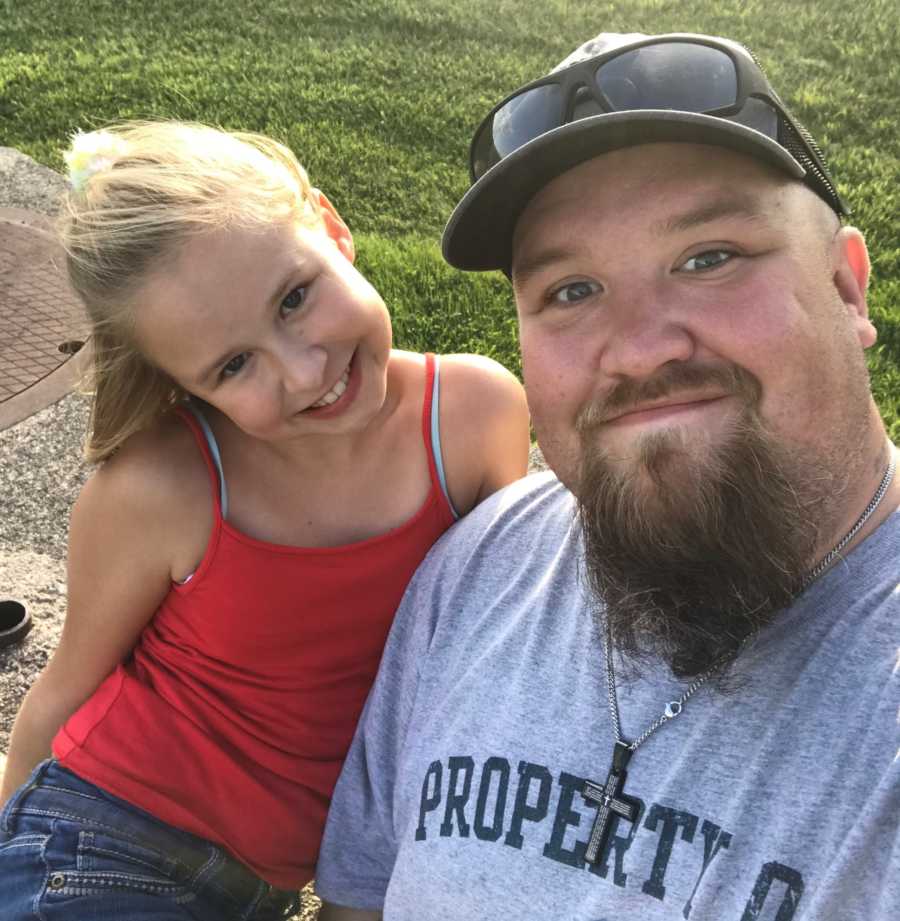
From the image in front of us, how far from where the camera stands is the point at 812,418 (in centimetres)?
157

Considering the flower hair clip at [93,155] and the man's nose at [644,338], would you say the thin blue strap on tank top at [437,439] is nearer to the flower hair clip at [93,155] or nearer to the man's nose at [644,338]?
the man's nose at [644,338]

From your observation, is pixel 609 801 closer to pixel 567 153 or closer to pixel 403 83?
pixel 567 153

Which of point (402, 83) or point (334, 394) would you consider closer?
point (334, 394)

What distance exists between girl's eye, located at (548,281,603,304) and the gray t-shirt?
1.33 feet

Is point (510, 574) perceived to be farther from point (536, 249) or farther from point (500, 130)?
point (500, 130)

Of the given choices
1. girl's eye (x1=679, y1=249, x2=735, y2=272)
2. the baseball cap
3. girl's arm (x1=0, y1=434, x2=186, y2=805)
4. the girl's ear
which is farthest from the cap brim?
girl's arm (x1=0, y1=434, x2=186, y2=805)

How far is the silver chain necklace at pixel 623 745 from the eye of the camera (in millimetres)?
1455

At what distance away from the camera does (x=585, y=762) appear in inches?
60.7

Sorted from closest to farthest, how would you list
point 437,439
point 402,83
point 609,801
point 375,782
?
point 609,801, point 375,782, point 437,439, point 402,83

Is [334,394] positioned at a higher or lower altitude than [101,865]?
higher

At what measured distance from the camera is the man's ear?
1.69m

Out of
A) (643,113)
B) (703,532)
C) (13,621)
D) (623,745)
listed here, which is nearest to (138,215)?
(643,113)

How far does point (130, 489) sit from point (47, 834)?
0.69 meters

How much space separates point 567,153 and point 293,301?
0.63 m
